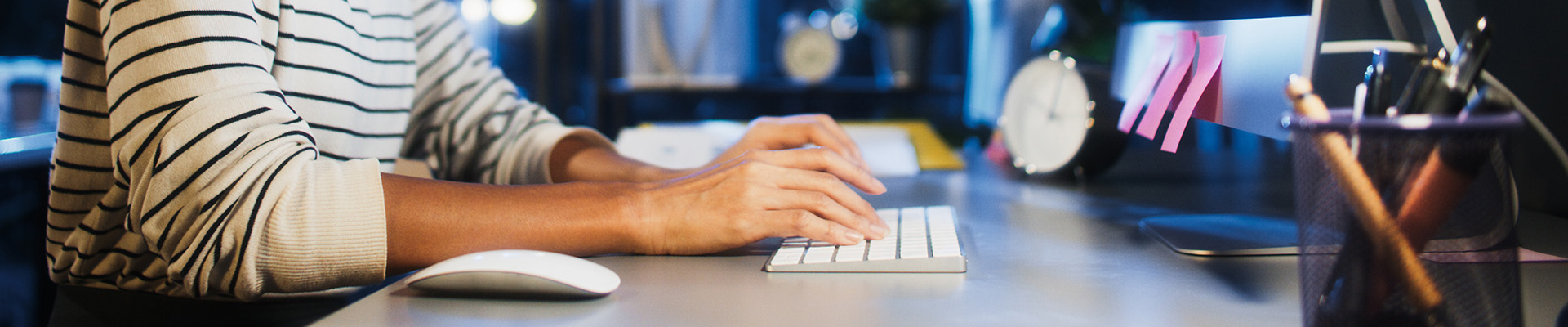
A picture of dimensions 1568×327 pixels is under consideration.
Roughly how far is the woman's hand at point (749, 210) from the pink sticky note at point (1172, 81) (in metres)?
0.21

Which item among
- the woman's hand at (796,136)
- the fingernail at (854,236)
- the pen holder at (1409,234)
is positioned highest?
the pen holder at (1409,234)

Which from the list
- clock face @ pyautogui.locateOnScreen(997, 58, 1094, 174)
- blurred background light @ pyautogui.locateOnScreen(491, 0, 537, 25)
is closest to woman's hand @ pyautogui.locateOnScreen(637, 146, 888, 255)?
clock face @ pyautogui.locateOnScreen(997, 58, 1094, 174)

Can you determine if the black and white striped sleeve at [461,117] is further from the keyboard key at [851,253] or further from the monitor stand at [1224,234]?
the monitor stand at [1224,234]

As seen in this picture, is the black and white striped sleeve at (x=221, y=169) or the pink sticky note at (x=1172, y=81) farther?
the pink sticky note at (x=1172, y=81)

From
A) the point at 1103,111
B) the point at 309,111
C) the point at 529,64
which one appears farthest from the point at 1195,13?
the point at 529,64

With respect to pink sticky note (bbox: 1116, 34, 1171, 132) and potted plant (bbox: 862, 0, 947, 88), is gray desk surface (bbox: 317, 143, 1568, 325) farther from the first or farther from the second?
potted plant (bbox: 862, 0, 947, 88)

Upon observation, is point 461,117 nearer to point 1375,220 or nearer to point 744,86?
point 1375,220

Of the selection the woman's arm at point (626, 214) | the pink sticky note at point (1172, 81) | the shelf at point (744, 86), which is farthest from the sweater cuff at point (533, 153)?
the shelf at point (744, 86)

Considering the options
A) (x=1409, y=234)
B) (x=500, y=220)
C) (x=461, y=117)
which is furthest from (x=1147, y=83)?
(x=461, y=117)

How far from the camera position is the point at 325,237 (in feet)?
1.73

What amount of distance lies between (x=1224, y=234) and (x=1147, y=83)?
140mm

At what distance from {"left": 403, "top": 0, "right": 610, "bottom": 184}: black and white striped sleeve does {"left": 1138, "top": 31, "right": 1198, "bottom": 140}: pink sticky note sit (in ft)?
1.93

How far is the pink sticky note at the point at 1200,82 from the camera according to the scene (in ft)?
2.04

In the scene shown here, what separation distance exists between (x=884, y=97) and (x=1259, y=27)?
6.28 ft
